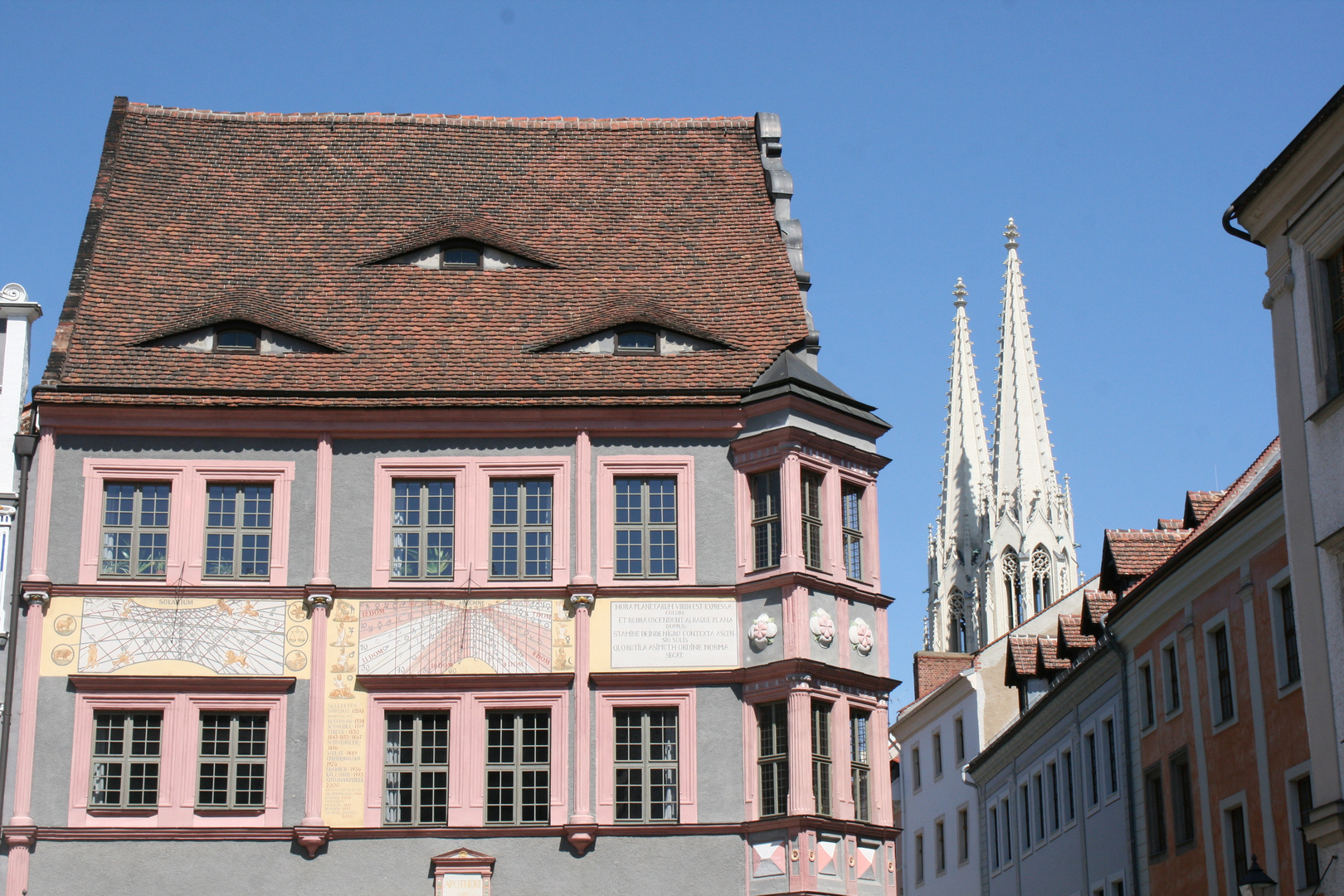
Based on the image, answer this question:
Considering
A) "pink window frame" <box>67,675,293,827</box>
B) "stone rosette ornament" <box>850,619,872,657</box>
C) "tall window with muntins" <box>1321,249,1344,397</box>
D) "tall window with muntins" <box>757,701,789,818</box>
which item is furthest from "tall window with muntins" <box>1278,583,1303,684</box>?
"pink window frame" <box>67,675,293,827</box>

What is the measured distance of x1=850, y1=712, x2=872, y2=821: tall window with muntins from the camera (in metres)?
30.7

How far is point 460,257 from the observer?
118 feet

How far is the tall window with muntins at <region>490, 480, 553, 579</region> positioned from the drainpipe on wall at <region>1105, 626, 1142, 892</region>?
14708mm

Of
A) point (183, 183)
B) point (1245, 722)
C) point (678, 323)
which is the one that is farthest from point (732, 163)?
point (1245, 722)

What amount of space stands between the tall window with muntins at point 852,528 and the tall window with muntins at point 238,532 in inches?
362

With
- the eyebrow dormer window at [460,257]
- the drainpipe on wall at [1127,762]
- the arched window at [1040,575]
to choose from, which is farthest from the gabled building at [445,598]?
the arched window at [1040,575]

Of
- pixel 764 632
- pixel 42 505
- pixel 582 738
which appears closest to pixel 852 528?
pixel 764 632

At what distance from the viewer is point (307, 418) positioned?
104 ft

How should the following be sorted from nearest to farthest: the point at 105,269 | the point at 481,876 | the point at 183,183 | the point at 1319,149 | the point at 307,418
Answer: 1. the point at 1319,149
2. the point at 481,876
3. the point at 307,418
4. the point at 105,269
5. the point at 183,183

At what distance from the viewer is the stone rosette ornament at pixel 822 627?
101 ft

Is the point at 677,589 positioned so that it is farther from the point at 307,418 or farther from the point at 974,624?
the point at 974,624

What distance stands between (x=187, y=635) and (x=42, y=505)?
10.2 feet

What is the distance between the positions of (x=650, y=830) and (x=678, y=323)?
28.8ft

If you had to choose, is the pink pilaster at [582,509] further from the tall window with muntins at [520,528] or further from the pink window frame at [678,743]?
the pink window frame at [678,743]
